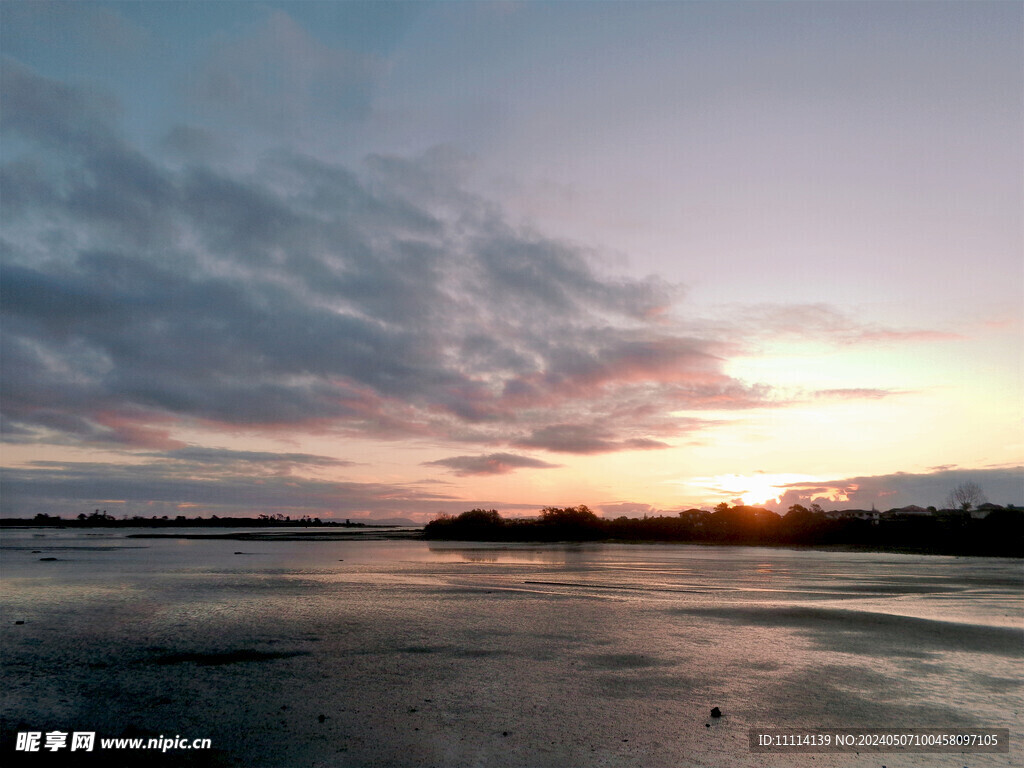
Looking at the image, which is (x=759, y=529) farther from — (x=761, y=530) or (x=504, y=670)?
(x=504, y=670)

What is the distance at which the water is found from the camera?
33.0 ft

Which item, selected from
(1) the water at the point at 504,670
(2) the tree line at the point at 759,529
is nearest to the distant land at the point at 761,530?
(2) the tree line at the point at 759,529

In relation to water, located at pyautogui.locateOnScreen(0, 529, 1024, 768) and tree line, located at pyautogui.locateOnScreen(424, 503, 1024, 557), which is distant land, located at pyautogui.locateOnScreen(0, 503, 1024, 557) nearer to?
tree line, located at pyautogui.locateOnScreen(424, 503, 1024, 557)

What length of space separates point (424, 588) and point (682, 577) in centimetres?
1581

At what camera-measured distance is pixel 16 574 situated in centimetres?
3600

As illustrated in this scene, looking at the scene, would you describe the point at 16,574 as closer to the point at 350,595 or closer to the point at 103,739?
the point at 350,595

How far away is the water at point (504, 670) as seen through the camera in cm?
1005

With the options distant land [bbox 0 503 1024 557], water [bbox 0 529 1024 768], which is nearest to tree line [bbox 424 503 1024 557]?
distant land [bbox 0 503 1024 557]

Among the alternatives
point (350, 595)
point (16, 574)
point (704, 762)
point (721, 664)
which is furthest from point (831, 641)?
point (16, 574)

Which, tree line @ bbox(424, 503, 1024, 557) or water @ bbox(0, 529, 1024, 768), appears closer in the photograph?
water @ bbox(0, 529, 1024, 768)

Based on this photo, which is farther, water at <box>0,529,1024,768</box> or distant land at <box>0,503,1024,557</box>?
distant land at <box>0,503,1024,557</box>

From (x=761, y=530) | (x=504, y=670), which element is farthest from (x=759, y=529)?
(x=504, y=670)

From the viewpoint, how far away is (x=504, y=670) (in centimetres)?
1422

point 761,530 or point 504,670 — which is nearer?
point 504,670
